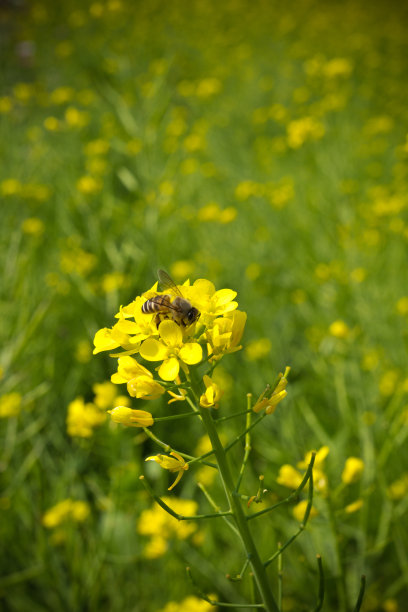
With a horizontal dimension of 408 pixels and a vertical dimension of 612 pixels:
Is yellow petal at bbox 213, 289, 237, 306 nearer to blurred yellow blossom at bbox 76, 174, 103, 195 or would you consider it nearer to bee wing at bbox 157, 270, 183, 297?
bee wing at bbox 157, 270, 183, 297

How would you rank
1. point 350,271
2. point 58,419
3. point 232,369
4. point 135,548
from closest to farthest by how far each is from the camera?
point 135,548
point 58,419
point 232,369
point 350,271

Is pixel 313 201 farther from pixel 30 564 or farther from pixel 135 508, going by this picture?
pixel 30 564

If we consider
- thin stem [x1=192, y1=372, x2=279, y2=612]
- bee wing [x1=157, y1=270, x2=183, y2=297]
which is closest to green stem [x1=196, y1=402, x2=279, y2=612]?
thin stem [x1=192, y1=372, x2=279, y2=612]

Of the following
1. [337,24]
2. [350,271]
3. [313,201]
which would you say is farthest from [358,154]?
[337,24]

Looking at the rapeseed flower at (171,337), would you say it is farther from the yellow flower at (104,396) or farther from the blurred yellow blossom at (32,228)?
the blurred yellow blossom at (32,228)

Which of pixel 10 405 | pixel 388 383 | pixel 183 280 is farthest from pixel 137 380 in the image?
pixel 183 280

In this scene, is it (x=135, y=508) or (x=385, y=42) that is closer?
(x=135, y=508)

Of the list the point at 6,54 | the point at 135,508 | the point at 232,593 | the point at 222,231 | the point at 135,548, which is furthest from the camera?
the point at 6,54

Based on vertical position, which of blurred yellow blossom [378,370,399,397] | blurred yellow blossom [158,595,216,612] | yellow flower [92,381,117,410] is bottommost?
blurred yellow blossom [378,370,399,397]
